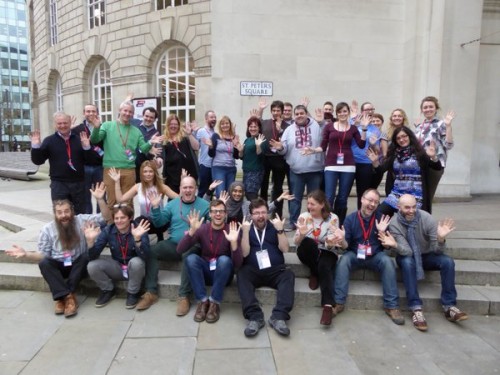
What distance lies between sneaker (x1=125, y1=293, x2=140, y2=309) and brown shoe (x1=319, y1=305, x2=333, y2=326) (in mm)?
1969

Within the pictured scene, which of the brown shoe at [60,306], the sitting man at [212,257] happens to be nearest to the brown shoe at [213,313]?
the sitting man at [212,257]

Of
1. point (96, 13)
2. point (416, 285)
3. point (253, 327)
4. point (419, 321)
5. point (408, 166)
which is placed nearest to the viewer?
point (253, 327)

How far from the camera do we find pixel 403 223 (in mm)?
4125

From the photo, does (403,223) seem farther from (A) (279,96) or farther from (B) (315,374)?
(A) (279,96)

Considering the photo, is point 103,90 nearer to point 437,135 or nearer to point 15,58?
point 437,135

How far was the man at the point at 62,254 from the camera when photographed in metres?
4.06

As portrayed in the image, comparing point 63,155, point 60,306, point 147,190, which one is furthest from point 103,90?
point 60,306

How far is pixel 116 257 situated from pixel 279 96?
740 centimetres

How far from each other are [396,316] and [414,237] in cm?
83

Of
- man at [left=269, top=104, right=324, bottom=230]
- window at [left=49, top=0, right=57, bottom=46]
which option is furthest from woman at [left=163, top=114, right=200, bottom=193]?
window at [left=49, top=0, right=57, bottom=46]

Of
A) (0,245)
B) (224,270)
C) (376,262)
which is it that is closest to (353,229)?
(376,262)

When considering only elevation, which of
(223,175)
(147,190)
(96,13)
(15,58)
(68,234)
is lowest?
(68,234)

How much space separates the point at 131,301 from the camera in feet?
13.8

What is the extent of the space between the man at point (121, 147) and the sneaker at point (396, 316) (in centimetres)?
357
